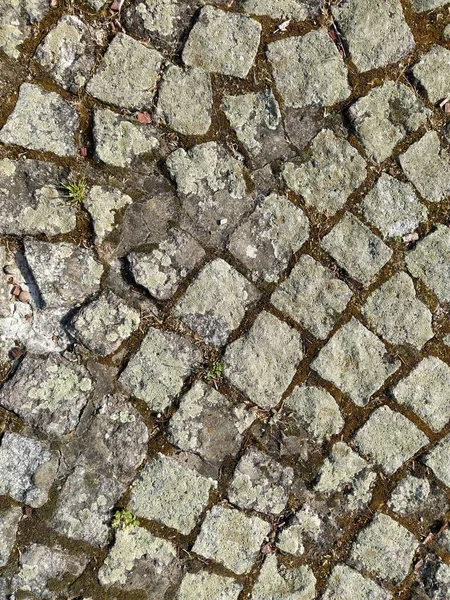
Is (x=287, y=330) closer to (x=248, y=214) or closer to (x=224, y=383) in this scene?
→ (x=224, y=383)

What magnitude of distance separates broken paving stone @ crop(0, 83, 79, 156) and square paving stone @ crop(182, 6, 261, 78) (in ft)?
2.17

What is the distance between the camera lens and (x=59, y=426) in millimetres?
2795

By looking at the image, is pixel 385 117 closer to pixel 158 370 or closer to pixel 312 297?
pixel 312 297

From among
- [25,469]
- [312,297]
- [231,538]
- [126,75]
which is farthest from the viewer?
[312,297]

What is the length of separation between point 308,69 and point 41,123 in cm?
137

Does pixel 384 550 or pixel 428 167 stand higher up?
pixel 428 167

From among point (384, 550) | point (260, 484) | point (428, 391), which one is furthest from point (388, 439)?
point (260, 484)

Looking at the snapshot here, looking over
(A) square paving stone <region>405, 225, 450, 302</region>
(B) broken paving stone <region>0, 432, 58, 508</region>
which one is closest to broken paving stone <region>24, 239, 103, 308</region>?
(B) broken paving stone <region>0, 432, 58, 508</region>

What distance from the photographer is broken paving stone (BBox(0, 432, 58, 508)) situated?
2729 mm

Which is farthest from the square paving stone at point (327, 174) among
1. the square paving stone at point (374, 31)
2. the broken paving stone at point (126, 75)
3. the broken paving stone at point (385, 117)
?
the broken paving stone at point (126, 75)

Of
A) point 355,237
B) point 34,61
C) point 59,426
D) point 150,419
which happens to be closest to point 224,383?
point 150,419

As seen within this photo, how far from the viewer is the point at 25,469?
108 inches

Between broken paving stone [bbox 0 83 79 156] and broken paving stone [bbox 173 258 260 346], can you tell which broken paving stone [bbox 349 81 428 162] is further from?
broken paving stone [bbox 0 83 79 156]

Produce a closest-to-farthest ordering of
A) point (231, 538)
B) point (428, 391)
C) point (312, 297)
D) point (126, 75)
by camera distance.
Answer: point (126, 75), point (231, 538), point (312, 297), point (428, 391)
